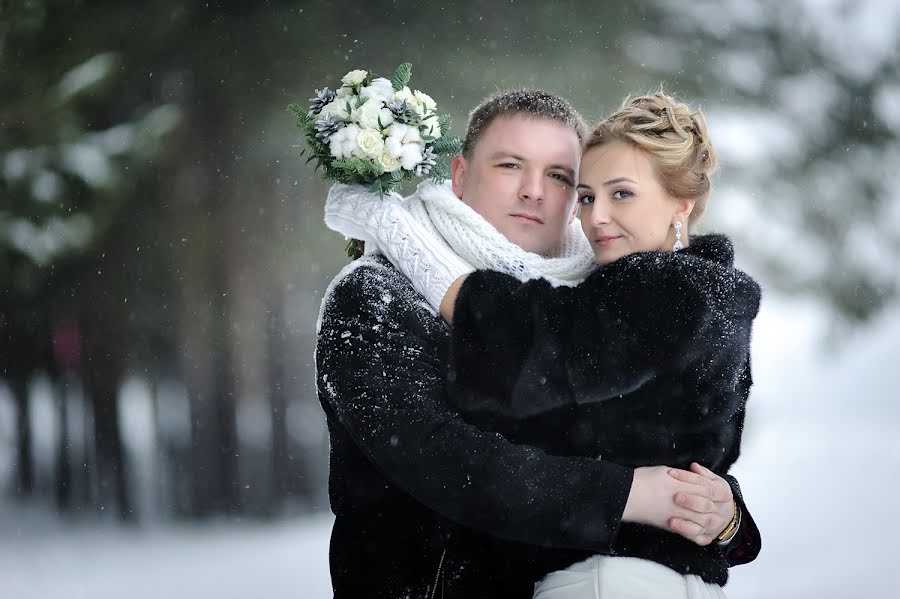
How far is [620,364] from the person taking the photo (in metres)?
2.07

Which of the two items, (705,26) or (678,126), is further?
(705,26)

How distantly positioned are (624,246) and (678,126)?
291 mm

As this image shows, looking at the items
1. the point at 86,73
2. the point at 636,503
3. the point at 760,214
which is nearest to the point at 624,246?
the point at 636,503

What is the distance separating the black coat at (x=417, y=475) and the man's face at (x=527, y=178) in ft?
1.23

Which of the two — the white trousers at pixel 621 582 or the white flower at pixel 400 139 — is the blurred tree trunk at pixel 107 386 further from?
the white trousers at pixel 621 582

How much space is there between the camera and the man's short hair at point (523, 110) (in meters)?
2.63

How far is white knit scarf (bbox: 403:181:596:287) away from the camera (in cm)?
238

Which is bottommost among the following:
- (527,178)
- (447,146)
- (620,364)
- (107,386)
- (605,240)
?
(620,364)

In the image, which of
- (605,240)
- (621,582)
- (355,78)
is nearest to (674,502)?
(621,582)

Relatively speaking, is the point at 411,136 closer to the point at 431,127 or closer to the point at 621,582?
the point at 431,127

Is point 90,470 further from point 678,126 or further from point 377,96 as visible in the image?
point 678,126

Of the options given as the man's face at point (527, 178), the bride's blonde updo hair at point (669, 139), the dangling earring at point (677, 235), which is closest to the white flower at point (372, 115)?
the man's face at point (527, 178)

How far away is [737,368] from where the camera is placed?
2.19m

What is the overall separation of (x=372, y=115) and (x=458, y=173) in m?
0.41
